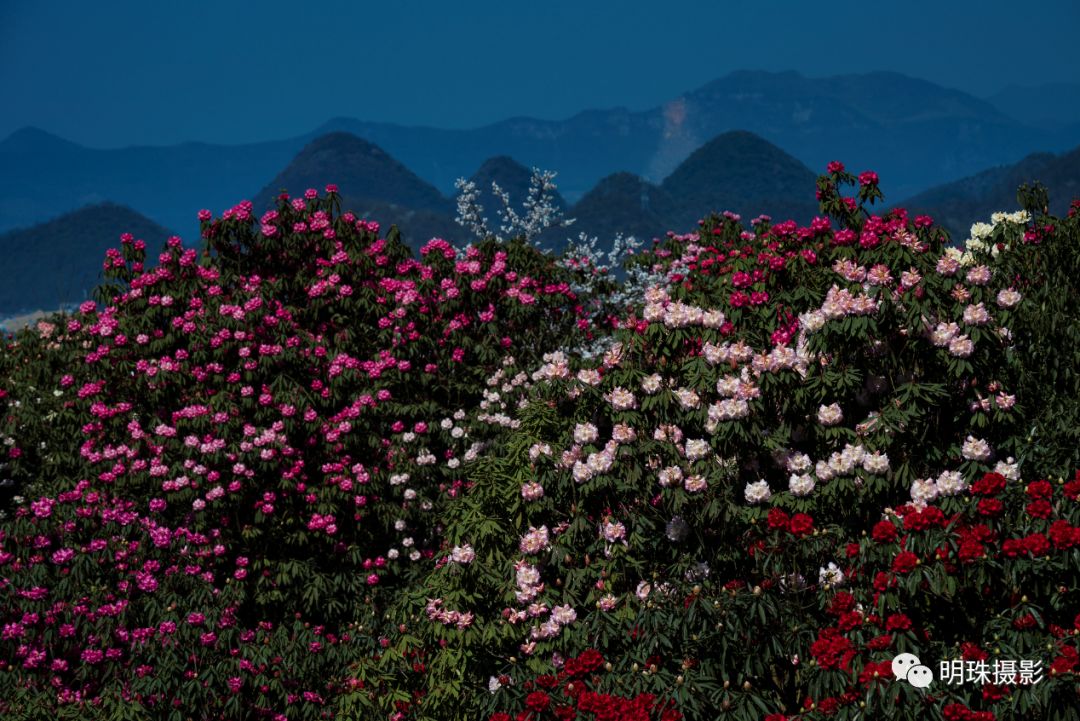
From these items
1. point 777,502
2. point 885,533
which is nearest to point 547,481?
point 777,502

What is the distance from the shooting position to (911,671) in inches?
182

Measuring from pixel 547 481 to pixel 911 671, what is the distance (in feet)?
9.25

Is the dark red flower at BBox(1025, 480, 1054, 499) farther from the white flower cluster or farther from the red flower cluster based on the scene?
the red flower cluster

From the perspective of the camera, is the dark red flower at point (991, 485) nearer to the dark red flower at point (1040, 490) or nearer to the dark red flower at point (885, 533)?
the dark red flower at point (1040, 490)

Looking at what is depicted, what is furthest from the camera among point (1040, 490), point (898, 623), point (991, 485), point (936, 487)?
point (936, 487)

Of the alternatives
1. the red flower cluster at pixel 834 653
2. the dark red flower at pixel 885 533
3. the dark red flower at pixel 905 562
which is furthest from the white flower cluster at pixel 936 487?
the red flower cluster at pixel 834 653

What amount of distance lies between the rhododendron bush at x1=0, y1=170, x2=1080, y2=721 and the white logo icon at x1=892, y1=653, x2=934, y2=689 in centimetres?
9

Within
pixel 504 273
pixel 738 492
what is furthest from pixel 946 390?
pixel 504 273

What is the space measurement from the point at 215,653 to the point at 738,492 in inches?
194

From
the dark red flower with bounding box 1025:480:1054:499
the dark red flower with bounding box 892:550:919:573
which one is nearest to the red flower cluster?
the dark red flower with bounding box 892:550:919:573

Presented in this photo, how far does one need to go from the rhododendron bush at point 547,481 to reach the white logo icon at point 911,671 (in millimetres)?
89

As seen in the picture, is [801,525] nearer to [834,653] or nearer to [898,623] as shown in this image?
[898,623]

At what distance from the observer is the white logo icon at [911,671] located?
4.56m

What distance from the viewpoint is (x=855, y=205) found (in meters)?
7.93
